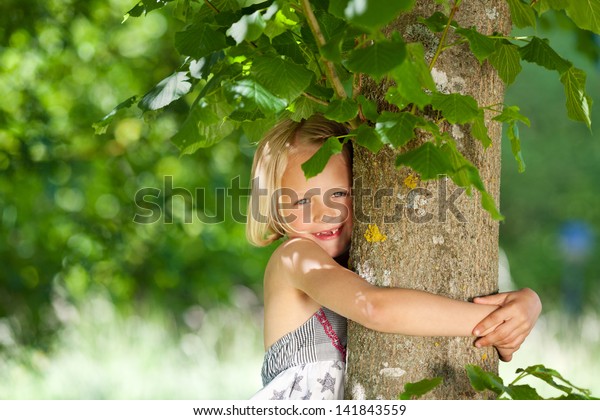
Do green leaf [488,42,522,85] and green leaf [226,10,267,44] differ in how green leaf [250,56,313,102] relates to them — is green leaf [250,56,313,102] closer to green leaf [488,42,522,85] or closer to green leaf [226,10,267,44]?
green leaf [226,10,267,44]

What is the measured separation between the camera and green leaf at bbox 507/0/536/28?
99cm

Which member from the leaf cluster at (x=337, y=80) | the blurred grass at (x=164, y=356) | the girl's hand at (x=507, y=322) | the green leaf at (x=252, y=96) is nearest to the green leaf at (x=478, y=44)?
the leaf cluster at (x=337, y=80)

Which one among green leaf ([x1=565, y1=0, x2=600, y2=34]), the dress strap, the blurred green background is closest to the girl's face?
the dress strap

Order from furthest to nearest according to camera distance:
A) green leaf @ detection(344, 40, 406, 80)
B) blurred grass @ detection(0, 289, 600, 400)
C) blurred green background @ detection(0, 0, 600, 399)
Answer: blurred green background @ detection(0, 0, 600, 399)
blurred grass @ detection(0, 289, 600, 400)
green leaf @ detection(344, 40, 406, 80)

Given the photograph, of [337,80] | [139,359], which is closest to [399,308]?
[337,80]

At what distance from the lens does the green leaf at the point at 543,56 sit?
97 centimetres

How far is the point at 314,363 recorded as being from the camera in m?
1.30

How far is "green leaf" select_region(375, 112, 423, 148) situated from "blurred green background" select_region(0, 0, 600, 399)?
237cm

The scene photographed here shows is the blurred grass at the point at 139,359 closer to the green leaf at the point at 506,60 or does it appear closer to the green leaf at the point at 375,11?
the green leaf at the point at 506,60

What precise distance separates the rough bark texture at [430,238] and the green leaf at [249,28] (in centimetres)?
27

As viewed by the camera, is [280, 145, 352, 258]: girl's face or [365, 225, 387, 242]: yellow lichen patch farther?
[280, 145, 352, 258]: girl's face

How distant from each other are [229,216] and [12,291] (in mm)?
Answer: 1167

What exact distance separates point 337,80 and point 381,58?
0.79 feet

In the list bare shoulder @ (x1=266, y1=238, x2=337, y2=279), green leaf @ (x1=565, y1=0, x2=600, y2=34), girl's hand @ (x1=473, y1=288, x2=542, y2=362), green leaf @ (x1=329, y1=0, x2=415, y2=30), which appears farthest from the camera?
bare shoulder @ (x1=266, y1=238, x2=337, y2=279)
